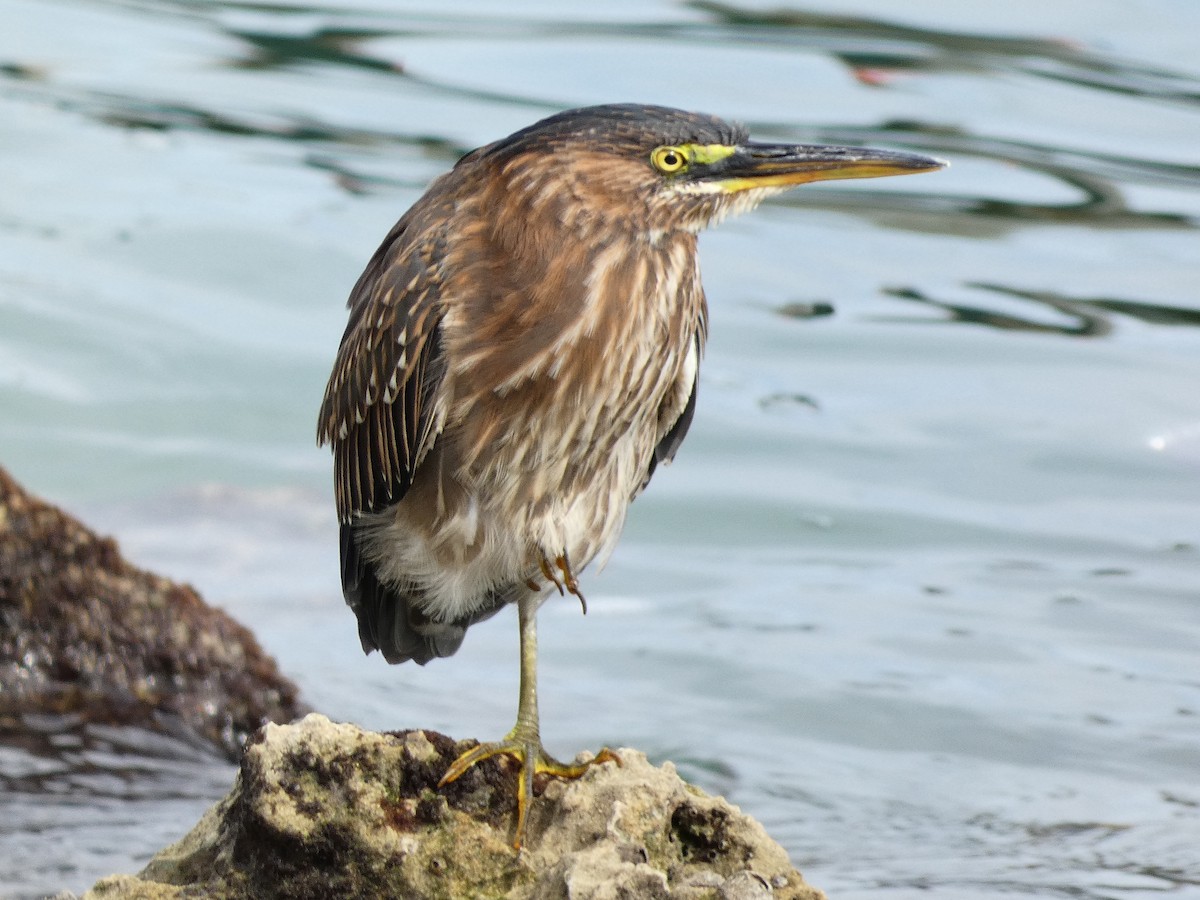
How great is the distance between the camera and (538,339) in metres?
4.38

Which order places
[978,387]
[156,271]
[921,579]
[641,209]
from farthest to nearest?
[156,271]
[978,387]
[921,579]
[641,209]

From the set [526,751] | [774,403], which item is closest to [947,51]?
[774,403]

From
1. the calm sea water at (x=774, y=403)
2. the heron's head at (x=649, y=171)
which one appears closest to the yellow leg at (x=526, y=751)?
the heron's head at (x=649, y=171)

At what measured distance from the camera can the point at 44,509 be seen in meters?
5.90

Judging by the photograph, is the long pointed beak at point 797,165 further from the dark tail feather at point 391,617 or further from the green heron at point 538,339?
the dark tail feather at point 391,617

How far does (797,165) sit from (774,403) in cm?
651

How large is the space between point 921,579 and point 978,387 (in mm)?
2132

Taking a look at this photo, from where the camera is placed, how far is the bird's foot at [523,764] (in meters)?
3.86

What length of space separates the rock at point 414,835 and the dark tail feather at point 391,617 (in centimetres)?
115

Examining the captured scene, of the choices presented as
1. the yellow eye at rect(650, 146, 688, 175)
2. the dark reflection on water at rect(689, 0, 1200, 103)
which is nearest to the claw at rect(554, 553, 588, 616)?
the yellow eye at rect(650, 146, 688, 175)

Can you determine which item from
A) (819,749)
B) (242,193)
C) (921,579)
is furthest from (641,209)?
(242,193)

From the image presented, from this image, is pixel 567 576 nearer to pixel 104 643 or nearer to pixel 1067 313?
pixel 104 643

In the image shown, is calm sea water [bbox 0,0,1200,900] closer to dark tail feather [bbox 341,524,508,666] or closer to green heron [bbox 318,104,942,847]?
dark tail feather [bbox 341,524,508,666]

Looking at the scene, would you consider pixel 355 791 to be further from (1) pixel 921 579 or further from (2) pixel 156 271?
(2) pixel 156 271
